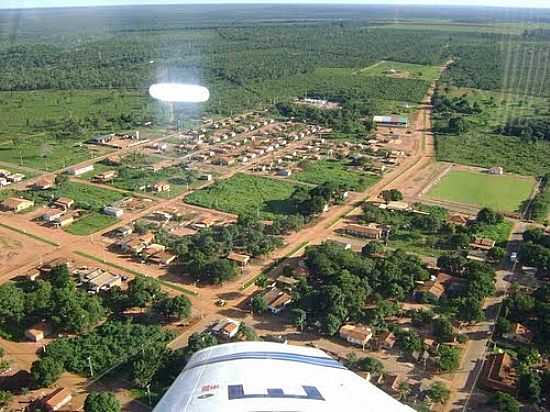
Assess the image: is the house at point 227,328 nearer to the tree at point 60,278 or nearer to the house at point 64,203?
the tree at point 60,278

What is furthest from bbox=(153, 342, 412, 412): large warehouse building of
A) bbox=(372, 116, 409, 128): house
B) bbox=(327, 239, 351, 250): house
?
bbox=(372, 116, 409, 128): house

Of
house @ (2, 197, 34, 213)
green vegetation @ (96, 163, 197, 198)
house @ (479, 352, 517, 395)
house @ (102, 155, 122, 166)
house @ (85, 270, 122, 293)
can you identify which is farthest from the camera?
house @ (102, 155, 122, 166)

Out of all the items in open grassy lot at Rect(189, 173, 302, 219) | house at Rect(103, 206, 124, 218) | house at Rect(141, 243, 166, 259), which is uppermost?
open grassy lot at Rect(189, 173, 302, 219)

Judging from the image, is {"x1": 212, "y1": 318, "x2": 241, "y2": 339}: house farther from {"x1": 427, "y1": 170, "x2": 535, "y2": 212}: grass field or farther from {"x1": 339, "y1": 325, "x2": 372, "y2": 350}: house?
{"x1": 427, "y1": 170, "x2": 535, "y2": 212}: grass field

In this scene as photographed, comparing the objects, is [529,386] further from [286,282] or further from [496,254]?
[286,282]

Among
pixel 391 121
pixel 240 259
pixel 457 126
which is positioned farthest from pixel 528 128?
pixel 240 259

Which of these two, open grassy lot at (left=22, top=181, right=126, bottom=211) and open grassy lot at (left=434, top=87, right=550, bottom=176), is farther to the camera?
open grassy lot at (left=434, top=87, right=550, bottom=176)
